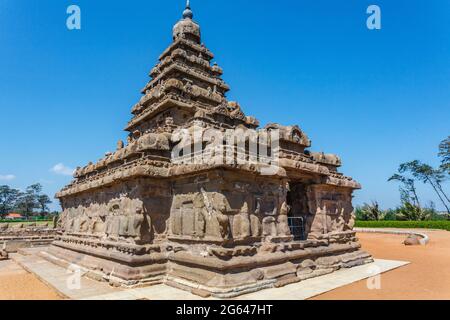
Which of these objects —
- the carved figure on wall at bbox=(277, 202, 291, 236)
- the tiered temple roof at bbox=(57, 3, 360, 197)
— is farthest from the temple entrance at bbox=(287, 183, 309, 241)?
the carved figure on wall at bbox=(277, 202, 291, 236)

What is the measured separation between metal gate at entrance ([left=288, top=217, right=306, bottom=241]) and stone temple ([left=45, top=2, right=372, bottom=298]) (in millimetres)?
37

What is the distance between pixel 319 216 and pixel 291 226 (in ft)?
3.81

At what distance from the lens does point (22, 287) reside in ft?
30.0

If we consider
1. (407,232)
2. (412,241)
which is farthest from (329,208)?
(407,232)

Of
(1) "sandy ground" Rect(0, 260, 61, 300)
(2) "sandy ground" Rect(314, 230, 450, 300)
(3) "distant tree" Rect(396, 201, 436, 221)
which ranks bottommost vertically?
(1) "sandy ground" Rect(0, 260, 61, 300)

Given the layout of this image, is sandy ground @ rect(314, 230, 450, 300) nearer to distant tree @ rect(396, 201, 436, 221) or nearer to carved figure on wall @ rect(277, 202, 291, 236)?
carved figure on wall @ rect(277, 202, 291, 236)

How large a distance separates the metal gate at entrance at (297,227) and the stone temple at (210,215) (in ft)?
0.12

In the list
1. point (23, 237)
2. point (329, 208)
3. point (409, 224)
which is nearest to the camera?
point (329, 208)

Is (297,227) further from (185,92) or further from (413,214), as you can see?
(413,214)

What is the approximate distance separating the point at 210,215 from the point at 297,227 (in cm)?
453

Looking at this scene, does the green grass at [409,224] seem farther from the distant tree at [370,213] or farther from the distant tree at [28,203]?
the distant tree at [28,203]

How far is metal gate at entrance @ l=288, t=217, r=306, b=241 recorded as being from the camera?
36.6ft

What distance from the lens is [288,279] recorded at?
856 cm
